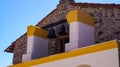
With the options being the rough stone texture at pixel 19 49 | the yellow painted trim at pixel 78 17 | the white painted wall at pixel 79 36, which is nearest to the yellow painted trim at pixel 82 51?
the white painted wall at pixel 79 36

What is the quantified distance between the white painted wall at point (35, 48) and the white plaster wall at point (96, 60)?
2.17 meters

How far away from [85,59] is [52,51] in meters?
4.33

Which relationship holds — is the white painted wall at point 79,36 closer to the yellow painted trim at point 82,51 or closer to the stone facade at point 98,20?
the yellow painted trim at point 82,51

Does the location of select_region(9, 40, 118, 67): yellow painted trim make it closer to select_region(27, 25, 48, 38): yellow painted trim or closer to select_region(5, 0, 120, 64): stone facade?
select_region(27, 25, 48, 38): yellow painted trim

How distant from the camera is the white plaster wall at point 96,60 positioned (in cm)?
855

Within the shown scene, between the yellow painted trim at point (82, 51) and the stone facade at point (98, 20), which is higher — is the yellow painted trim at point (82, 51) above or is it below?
below

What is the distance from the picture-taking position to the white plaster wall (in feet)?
28.1

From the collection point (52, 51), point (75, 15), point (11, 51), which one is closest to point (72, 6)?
point (52, 51)

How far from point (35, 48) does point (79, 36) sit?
230cm

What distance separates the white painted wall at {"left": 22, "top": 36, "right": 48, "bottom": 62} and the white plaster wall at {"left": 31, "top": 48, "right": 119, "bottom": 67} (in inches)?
85.3

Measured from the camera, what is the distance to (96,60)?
8.91 metres

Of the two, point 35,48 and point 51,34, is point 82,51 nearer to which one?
point 35,48

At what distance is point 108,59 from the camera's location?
8625mm

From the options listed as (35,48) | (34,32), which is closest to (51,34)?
(34,32)
